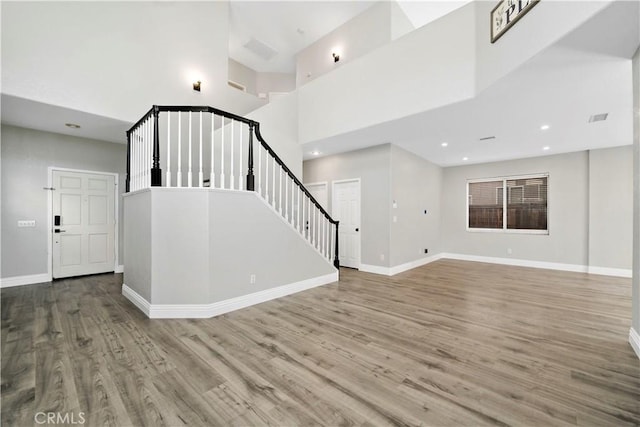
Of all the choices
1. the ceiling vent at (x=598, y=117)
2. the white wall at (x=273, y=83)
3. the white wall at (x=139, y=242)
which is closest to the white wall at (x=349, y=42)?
the white wall at (x=273, y=83)

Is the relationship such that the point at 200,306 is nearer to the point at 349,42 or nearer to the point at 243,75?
the point at 349,42

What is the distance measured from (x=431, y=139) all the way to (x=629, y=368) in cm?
424

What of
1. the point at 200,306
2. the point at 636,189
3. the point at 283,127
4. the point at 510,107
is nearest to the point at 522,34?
the point at 510,107

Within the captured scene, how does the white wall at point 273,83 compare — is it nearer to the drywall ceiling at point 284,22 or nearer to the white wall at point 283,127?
the drywall ceiling at point 284,22

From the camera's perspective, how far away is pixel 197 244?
10.9 feet

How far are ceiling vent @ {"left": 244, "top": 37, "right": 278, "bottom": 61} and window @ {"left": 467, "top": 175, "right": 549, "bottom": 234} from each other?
6898mm

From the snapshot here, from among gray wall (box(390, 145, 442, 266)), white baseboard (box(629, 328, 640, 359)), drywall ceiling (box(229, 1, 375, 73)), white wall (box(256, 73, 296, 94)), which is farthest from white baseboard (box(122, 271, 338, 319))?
white wall (box(256, 73, 296, 94))

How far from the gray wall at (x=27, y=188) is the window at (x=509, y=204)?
970 cm

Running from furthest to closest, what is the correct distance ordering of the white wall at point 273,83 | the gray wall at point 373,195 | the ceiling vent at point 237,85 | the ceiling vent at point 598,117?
1. the white wall at point 273,83
2. the ceiling vent at point 237,85
3. the gray wall at point 373,195
4. the ceiling vent at point 598,117

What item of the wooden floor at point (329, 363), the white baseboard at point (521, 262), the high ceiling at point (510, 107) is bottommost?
the wooden floor at point (329, 363)

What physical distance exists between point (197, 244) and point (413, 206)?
5.06m

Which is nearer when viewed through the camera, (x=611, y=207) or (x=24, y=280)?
(x=24, y=280)

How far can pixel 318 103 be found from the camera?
561cm

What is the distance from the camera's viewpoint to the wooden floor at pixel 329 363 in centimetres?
173
